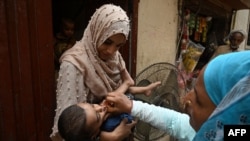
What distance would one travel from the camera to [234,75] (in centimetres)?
52

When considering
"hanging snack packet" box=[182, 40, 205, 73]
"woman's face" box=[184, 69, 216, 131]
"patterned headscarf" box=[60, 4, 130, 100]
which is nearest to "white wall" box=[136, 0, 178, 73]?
"hanging snack packet" box=[182, 40, 205, 73]

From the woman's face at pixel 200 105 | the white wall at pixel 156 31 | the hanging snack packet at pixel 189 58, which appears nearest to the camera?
the woman's face at pixel 200 105

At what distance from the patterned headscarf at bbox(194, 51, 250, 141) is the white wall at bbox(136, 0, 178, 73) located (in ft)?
4.97

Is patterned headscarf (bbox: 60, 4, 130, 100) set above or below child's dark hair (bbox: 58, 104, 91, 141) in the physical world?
above

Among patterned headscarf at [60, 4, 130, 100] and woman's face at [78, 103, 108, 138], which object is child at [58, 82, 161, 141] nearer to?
woman's face at [78, 103, 108, 138]

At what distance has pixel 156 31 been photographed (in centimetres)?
233

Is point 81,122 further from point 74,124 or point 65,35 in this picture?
point 65,35

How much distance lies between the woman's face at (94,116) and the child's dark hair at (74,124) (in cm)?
2

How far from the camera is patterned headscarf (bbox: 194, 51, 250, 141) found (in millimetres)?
465

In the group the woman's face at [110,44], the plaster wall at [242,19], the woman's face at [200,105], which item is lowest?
the woman's face at [200,105]

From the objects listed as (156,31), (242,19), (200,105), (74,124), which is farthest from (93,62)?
(242,19)

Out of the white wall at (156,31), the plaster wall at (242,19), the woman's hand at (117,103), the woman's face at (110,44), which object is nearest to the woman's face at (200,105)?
the woman's hand at (117,103)

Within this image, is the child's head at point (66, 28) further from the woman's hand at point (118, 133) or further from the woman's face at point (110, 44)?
the woman's hand at point (118, 133)

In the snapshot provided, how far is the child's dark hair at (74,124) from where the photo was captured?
3.18 feet
